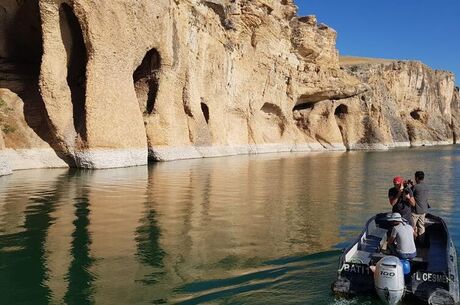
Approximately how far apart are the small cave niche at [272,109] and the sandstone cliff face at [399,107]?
16.7m

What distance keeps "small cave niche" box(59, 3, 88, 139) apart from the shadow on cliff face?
6.51 feet

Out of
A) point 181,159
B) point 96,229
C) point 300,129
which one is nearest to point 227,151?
point 181,159

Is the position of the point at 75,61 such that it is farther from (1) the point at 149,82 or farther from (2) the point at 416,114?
(2) the point at 416,114

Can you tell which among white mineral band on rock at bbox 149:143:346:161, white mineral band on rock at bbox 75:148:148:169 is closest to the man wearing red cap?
white mineral band on rock at bbox 75:148:148:169

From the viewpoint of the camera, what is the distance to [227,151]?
47.9 meters

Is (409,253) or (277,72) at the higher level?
(277,72)

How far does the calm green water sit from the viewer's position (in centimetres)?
723

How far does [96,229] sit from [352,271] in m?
6.98

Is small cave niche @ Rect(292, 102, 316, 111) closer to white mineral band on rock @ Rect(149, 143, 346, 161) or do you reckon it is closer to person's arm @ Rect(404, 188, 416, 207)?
white mineral band on rock @ Rect(149, 143, 346, 161)

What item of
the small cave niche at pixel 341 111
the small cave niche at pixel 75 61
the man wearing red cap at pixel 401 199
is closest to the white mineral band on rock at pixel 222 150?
the small cave niche at pixel 341 111

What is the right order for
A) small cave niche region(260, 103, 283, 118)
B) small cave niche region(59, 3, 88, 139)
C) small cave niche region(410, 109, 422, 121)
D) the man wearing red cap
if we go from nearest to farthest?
the man wearing red cap
small cave niche region(59, 3, 88, 139)
small cave niche region(260, 103, 283, 118)
small cave niche region(410, 109, 422, 121)

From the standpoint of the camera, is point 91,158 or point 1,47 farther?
point 1,47

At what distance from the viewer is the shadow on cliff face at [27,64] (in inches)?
1143

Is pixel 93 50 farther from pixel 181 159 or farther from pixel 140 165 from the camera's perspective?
pixel 181 159
